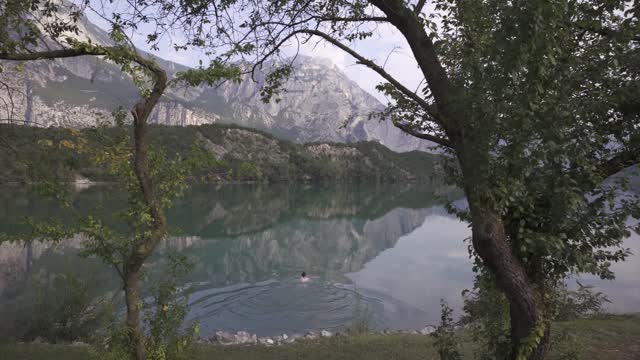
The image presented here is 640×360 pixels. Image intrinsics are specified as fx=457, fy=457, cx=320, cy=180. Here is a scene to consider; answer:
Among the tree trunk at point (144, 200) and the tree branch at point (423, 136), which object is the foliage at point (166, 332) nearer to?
the tree trunk at point (144, 200)

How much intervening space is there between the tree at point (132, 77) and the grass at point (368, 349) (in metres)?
3.98

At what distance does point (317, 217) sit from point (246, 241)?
19120mm

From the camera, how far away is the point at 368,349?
32.6 ft

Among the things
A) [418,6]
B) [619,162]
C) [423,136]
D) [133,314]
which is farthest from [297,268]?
[619,162]

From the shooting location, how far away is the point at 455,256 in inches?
1315

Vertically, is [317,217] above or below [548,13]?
below

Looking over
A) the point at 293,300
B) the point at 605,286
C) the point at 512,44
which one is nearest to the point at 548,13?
the point at 512,44

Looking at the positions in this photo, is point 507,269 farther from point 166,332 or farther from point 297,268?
point 297,268

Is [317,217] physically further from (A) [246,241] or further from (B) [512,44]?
(B) [512,44]

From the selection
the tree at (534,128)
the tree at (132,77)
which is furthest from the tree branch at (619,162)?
the tree at (132,77)

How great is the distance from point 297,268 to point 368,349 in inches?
723

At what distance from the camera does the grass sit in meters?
8.85

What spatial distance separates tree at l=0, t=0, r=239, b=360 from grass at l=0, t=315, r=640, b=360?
3.98 meters

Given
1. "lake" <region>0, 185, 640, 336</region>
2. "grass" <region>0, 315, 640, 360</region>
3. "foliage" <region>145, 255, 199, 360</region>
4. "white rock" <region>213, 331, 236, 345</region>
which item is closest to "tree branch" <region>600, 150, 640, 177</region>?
"lake" <region>0, 185, 640, 336</region>
